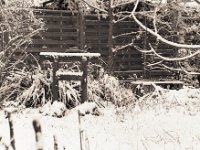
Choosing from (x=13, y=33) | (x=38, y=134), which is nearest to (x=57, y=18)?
(x=13, y=33)

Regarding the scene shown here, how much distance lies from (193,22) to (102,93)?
19.6 feet

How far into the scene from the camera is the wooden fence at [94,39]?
37.0ft

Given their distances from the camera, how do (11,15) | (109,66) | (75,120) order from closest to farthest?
(75,120)
(11,15)
(109,66)

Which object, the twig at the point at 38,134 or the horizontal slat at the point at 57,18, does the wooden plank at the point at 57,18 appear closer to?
the horizontal slat at the point at 57,18

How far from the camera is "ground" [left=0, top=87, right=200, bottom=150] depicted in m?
5.64

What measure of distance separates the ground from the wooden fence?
9.59ft

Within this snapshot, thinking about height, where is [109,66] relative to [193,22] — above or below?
below

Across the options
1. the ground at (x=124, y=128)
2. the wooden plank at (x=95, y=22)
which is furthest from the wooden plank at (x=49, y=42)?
the ground at (x=124, y=128)

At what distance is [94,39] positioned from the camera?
1206cm

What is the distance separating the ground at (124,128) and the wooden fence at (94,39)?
2923mm

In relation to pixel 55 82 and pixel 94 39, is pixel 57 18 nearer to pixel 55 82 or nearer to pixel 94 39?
pixel 94 39

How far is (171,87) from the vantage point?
12.6 metres

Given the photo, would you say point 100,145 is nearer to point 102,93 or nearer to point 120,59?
point 102,93

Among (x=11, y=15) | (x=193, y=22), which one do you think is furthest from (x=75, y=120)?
(x=193, y=22)
